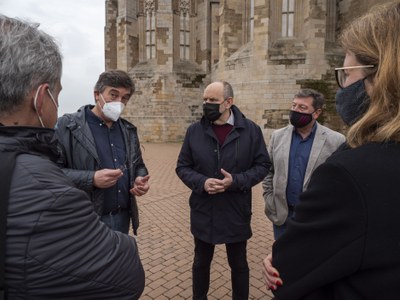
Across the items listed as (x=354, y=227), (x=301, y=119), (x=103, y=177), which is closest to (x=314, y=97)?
(x=301, y=119)

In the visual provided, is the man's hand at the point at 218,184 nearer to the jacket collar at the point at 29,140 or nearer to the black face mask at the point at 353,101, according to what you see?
the black face mask at the point at 353,101

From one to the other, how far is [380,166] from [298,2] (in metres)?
16.1

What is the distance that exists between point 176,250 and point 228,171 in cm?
209

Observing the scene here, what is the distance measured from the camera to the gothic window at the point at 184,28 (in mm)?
22047

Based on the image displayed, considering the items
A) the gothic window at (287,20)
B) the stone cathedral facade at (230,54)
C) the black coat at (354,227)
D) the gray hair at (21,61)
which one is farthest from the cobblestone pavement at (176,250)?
the gothic window at (287,20)

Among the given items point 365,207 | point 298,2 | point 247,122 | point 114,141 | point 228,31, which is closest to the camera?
point 365,207

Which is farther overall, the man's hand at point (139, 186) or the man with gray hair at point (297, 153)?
the man with gray hair at point (297, 153)

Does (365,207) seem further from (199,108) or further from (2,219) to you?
(199,108)

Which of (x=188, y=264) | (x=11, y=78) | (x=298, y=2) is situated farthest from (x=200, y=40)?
(x=11, y=78)

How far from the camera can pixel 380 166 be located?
3.18 feet

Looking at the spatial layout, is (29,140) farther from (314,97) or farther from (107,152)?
(314,97)

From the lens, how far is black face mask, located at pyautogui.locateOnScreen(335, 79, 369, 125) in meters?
1.23

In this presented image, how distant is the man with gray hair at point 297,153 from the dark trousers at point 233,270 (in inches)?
17.9

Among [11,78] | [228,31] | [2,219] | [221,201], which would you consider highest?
[228,31]
